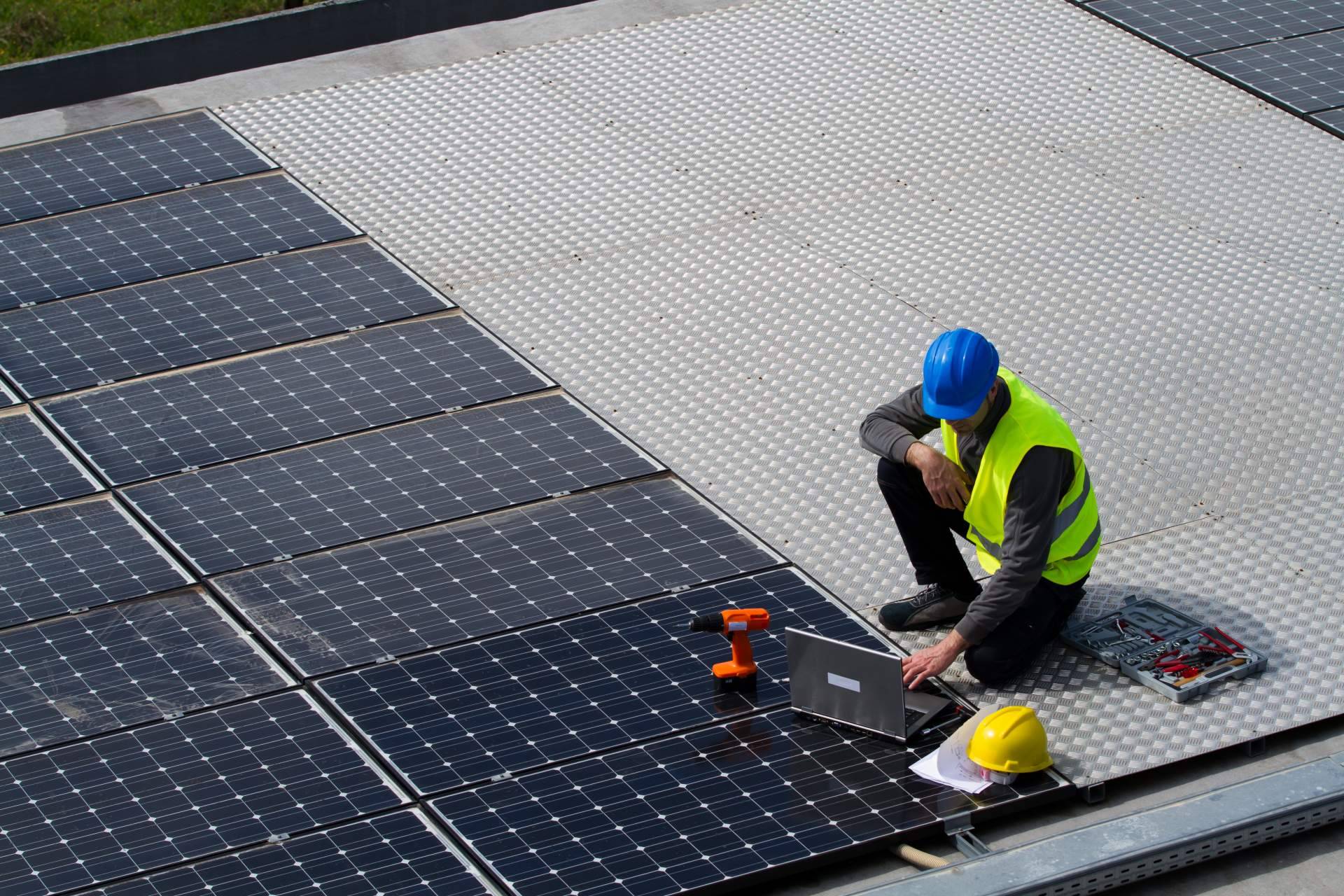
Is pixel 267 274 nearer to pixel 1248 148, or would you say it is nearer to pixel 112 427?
pixel 112 427

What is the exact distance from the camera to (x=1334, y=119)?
9.12 m

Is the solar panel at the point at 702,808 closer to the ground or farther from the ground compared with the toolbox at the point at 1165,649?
closer to the ground

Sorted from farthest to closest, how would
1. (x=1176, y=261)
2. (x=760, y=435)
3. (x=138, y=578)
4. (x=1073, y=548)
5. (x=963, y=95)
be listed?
1. (x=963, y=95)
2. (x=1176, y=261)
3. (x=760, y=435)
4. (x=138, y=578)
5. (x=1073, y=548)

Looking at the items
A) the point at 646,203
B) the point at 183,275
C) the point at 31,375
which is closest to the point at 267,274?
the point at 183,275

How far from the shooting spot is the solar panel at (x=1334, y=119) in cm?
901

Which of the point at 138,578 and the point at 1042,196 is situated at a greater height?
the point at 1042,196

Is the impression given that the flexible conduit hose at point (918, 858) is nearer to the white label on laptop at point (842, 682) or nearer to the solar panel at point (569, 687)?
the white label on laptop at point (842, 682)

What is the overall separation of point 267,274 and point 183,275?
14.6 inches

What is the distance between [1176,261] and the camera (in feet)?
26.0

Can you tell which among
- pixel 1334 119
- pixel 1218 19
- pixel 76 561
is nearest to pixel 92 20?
pixel 1218 19

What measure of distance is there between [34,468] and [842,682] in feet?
10.7

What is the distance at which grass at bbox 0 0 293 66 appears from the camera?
1302 cm

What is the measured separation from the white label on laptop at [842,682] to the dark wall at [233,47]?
19.7 feet

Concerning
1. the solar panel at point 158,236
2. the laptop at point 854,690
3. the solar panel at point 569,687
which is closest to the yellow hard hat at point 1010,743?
the laptop at point 854,690
